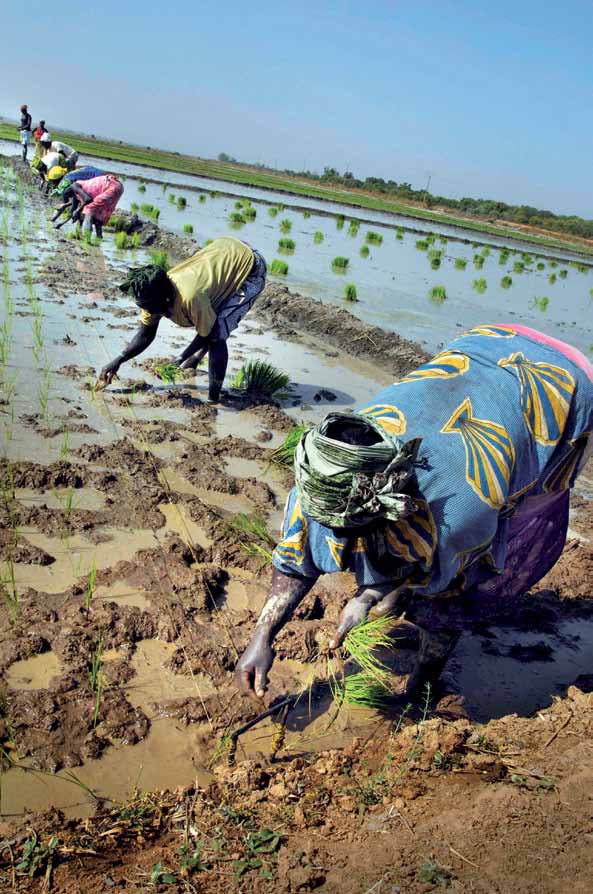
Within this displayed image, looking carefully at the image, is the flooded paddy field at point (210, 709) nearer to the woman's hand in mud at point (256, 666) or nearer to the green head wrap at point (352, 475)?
the woman's hand in mud at point (256, 666)

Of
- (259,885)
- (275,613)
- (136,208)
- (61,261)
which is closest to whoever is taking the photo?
(259,885)

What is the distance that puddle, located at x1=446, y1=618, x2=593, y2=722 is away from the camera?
9.06 ft

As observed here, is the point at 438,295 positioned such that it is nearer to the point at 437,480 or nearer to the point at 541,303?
the point at 541,303

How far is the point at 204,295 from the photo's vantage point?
4.53 meters

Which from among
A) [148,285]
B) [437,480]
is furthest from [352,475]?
[148,285]

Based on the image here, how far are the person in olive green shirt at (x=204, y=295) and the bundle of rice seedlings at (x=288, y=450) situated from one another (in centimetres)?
97

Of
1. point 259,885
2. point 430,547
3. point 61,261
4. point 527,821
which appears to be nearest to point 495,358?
point 430,547

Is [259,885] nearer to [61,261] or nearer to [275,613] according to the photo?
[275,613]

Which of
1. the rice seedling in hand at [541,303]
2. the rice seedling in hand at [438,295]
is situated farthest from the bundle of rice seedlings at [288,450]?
the rice seedling in hand at [541,303]

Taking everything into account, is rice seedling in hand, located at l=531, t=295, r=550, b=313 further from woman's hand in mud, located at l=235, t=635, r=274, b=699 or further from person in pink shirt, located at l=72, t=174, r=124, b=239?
woman's hand in mud, located at l=235, t=635, r=274, b=699

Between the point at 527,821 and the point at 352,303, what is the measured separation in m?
8.64

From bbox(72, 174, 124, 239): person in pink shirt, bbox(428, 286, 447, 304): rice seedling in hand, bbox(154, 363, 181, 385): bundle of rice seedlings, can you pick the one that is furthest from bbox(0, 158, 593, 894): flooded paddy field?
bbox(428, 286, 447, 304): rice seedling in hand

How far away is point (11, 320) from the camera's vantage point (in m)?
5.64

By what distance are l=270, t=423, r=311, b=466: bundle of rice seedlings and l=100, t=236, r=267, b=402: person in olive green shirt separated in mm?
965
